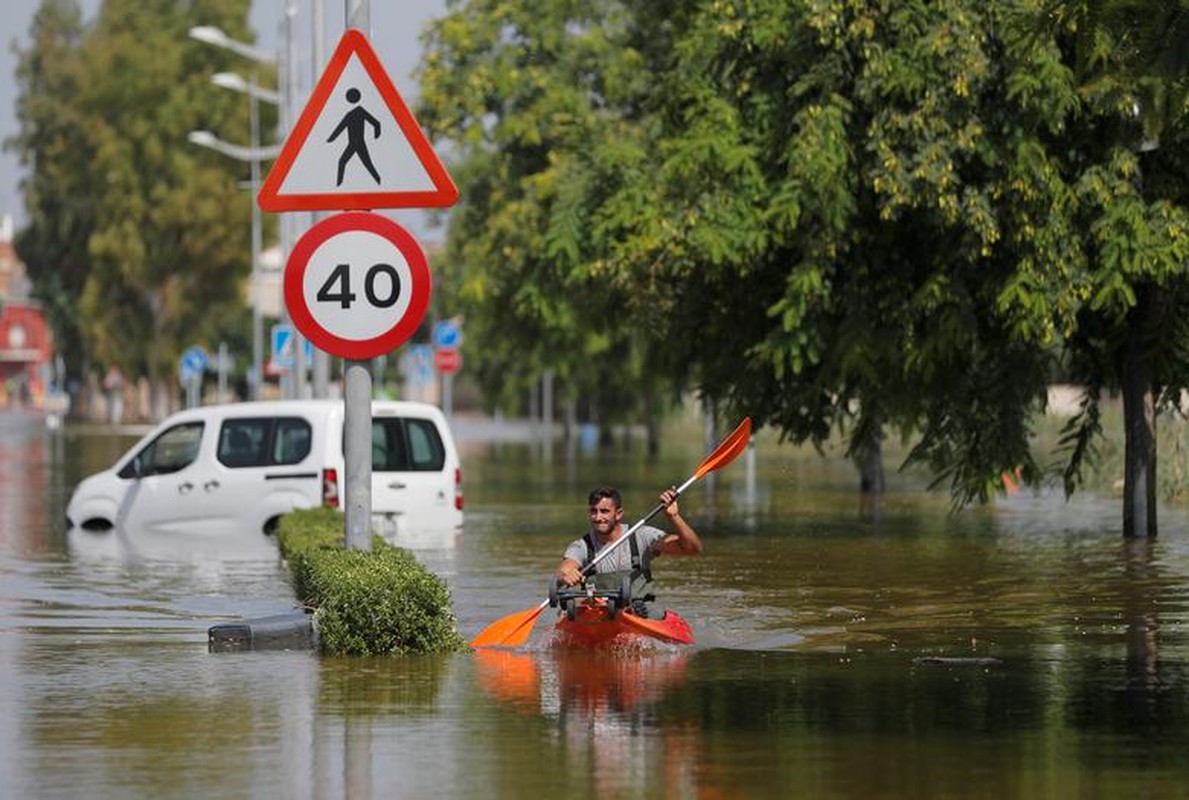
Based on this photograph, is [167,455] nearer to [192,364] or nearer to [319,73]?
[319,73]

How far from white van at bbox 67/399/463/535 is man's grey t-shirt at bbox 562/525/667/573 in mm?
12413

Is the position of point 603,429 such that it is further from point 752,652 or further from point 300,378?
point 752,652

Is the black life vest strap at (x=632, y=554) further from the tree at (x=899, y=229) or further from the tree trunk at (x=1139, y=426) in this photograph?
the tree trunk at (x=1139, y=426)

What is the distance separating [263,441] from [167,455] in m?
1.51

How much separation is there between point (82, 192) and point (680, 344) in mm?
77380

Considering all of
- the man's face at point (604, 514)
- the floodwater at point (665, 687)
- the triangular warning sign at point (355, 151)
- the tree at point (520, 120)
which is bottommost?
the floodwater at point (665, 687)

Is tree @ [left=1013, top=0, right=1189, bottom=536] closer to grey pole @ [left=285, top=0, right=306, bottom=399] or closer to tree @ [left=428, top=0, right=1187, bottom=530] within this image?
tree @ [left=428, top=0, right=1187, bottom=530]

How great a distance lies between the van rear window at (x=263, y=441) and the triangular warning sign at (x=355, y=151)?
47.9ft

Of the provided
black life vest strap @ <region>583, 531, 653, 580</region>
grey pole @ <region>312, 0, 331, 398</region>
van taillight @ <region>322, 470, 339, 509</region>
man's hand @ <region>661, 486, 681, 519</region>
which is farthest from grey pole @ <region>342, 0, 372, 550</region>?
grey pole @ <region>312, 0, 331, 398</region>

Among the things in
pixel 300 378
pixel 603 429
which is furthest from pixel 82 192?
pixel 300 378

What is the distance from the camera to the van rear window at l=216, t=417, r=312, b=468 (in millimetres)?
29719

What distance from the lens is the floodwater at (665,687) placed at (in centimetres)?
1086

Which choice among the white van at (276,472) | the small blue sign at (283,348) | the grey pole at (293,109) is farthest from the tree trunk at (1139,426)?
the small blue sign at (283,348)

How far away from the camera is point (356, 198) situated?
1509cm
